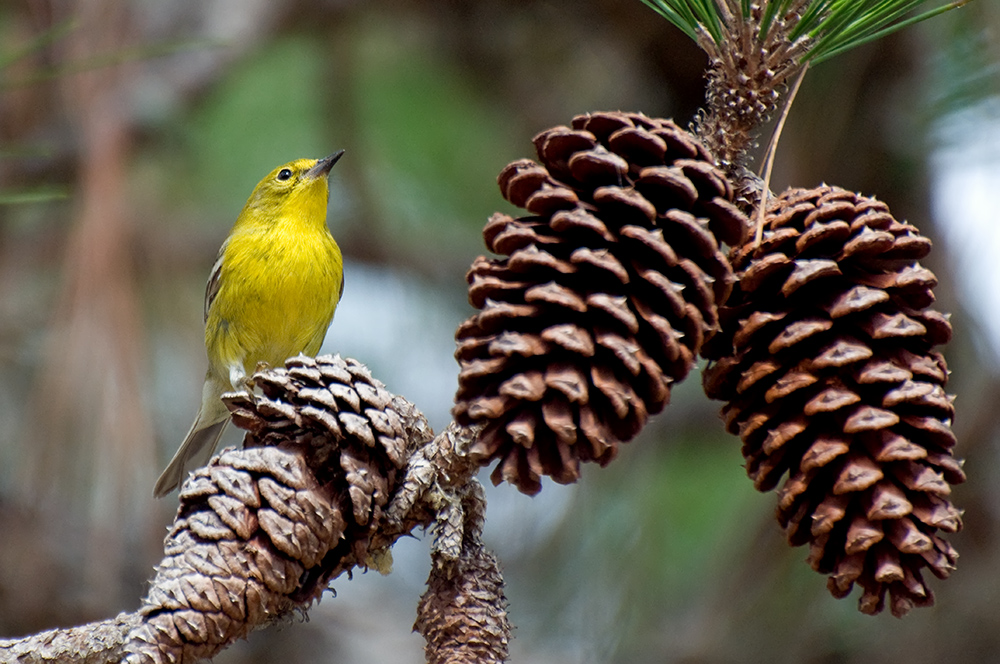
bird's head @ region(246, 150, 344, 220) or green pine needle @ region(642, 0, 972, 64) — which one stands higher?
bird's head @ region(246, 150, 344, 220)

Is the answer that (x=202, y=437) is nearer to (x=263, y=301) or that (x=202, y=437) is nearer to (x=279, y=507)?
(x=263, y=301)

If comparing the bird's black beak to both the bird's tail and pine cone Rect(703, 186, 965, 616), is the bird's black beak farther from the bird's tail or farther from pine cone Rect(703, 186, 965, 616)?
pine cone Rect(703, 186, 965, 616)

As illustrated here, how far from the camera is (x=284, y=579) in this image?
155 cm

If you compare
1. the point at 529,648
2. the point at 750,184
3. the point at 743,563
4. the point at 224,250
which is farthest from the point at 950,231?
the point at 224,250

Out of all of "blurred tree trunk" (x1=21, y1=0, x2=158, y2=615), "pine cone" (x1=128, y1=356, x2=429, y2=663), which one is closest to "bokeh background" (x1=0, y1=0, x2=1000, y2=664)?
"blurred tree trunk" (x1=21, y1=0, x2=158, y2=615)

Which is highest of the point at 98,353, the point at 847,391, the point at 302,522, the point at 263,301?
the point at 263,301

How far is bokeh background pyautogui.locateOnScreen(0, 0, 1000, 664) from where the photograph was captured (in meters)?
3.19

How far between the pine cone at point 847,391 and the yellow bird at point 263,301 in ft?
9.52

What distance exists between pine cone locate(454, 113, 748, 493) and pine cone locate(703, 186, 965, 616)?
10cm

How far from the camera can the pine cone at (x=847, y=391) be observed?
1.42 meters

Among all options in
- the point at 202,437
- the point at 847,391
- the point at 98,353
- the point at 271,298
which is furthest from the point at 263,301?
the point at 847,391

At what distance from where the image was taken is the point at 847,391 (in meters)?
1.48

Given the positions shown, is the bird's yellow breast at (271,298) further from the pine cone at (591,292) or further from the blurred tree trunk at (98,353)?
the pine cone at (591,292)

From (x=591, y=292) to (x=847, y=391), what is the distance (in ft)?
1.39
